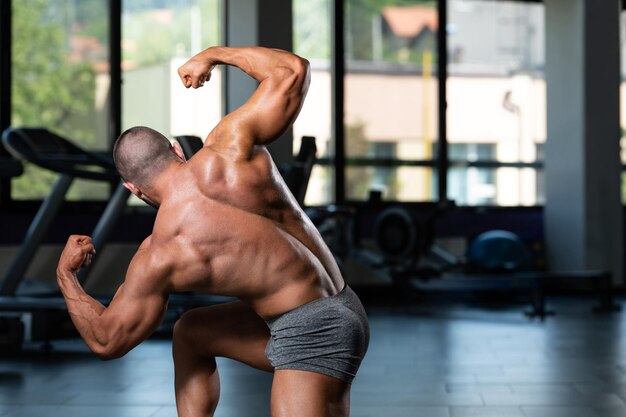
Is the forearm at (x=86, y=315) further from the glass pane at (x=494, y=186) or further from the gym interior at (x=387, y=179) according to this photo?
the glass pane at (x=494, y=186)

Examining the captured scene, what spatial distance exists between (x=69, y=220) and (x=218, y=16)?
2236mm

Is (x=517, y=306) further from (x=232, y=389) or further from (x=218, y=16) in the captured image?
(x=232, y=389)

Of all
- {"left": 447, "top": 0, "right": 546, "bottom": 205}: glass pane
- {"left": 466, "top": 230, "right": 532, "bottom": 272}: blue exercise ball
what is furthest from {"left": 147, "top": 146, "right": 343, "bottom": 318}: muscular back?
{"left": 447, "top": 0, "right": 546, "bottom": 205}: glass pane

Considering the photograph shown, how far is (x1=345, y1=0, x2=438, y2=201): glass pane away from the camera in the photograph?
29.6 ft

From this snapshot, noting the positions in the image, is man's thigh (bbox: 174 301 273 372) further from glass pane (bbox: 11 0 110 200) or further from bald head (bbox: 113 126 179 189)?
glass pane (bbox: 11 0 110 200)

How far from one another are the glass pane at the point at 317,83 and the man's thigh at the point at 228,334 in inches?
248

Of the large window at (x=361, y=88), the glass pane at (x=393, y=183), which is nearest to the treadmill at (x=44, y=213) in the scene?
the large window at (x=361, y=88)

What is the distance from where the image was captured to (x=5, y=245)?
738 centimetres

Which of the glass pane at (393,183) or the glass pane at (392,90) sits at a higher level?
the glass pane at (392,90)

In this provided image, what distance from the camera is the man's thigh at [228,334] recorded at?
251cm

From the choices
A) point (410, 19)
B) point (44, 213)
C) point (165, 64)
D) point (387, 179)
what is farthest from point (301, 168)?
point (410, 19)

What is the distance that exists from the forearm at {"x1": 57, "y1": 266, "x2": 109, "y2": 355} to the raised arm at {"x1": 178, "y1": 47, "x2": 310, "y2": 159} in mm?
483

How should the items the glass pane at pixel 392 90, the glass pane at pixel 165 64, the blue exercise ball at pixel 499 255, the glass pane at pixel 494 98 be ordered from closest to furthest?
the glass pane at pixel 165 64 < the blue exercise ball at pixel 499 255 < the glass pane at pixel 392 90 < the glass pane at pixel 494 98

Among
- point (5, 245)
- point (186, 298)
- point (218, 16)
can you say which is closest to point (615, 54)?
point (218, 16)
